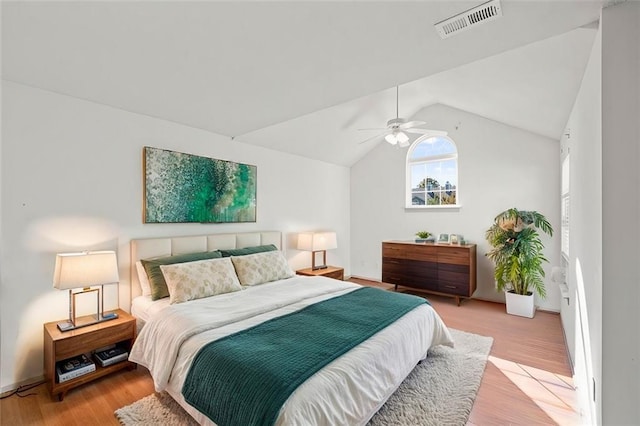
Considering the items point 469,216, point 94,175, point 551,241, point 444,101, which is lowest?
point 551,241

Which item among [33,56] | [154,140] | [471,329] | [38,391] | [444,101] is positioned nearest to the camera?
[33,56]

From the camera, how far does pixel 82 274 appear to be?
239 cm

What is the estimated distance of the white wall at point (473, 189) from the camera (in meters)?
4.25

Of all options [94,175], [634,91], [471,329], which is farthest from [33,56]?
[471,329]

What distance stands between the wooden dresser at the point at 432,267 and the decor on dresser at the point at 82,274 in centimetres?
393

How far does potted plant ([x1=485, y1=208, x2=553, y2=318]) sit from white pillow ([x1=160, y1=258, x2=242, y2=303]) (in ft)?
11.4

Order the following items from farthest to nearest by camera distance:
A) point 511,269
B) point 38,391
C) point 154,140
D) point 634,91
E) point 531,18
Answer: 1. point 511,269
2. point 154,140
3. point 38,391
4. point 531,18
5. point 634,91

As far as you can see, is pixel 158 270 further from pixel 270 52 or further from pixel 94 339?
pixel 270 52

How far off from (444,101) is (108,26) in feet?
14.8

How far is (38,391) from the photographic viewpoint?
2.34m

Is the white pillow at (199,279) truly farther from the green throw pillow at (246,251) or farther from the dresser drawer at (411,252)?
the dresser drawer at (411,252)

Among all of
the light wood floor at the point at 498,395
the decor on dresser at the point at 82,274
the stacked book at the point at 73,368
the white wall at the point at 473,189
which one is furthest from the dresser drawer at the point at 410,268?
the stacked book at the point at 73,368

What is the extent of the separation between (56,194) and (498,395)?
13.2 ft

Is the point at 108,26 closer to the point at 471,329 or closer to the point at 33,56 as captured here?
the point at 33,56
